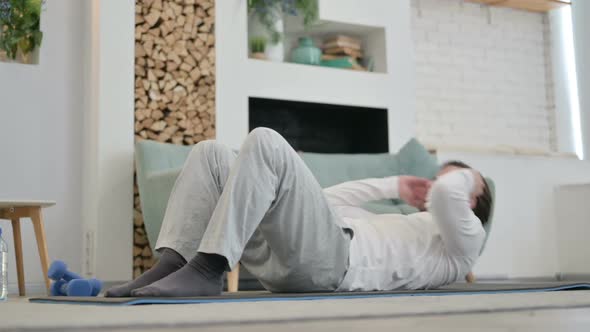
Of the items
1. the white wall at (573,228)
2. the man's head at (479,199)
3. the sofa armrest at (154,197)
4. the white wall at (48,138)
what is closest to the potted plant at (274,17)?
the white wall at (48,138)

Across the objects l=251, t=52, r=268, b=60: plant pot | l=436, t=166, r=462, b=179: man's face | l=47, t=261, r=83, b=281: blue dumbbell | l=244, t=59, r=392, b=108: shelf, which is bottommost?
l=47, t=261, r=83, b=281: blue dumbbell

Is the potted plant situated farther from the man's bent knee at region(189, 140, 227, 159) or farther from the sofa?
the man's bent knee at region(189, 140, 227, 159)

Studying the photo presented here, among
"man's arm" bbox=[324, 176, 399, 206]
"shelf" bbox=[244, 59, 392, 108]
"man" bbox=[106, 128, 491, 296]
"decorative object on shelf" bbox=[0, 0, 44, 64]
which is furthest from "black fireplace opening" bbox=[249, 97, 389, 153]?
"man" bbox=[106, 128, 491, 296]

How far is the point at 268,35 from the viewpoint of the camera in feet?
16.3

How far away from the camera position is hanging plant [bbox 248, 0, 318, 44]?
16.3 feet

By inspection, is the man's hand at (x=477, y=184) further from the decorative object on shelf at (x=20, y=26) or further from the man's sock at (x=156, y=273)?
the decorative object on shelf at (x=20, y=26)

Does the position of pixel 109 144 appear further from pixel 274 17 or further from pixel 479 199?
pixel 479 199

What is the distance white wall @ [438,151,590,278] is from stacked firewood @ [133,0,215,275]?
1.68 metres

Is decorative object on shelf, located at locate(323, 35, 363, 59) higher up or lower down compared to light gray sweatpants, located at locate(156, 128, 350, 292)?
higher up

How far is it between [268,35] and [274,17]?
0.12m

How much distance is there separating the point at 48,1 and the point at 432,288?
3094 millimetres

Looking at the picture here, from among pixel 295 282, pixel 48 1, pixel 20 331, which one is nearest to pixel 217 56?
pixel 48 1

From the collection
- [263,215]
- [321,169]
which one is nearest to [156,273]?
[263,215]

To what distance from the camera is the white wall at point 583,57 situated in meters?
6.32
